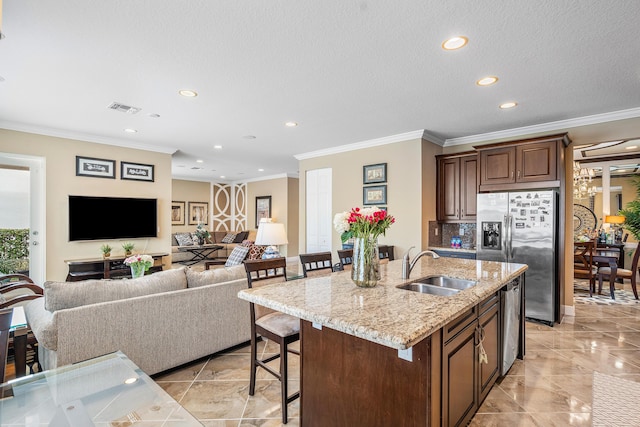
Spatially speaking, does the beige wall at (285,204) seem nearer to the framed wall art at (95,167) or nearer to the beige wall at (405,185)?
the beige wall at (405,185)

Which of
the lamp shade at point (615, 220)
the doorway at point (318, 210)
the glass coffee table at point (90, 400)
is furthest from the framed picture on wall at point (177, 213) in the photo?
the lamp shade at point (615, 220)

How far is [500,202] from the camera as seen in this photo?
425 centimetres

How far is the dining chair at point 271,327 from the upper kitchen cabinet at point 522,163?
342cm

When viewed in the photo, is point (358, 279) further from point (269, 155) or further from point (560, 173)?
point (269, 155)

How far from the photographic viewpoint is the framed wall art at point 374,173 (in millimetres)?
5160

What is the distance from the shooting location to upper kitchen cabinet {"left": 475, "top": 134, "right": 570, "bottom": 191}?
399 centimetres

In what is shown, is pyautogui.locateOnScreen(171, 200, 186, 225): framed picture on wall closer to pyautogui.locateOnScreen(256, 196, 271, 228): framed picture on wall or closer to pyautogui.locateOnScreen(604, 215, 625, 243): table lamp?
pyautogui.locateOnScreen(256, 196, 271, 228): framed picture on wall

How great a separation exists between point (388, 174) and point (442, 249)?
1.42m

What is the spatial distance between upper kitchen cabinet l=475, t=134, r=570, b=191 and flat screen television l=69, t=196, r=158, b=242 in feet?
18.1

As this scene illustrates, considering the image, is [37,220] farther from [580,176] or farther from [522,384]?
[580,176]

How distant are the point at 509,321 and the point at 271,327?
6.04 feet

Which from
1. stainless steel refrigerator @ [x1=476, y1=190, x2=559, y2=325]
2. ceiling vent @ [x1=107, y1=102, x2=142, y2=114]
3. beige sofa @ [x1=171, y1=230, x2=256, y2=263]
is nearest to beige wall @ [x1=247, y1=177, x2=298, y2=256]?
beige sofa @ [x1=171, y1=230, x2=256, y2=263]

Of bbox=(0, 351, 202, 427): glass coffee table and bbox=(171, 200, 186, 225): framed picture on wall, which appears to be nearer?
bbox=(0, 351, 202, 427): glass coffee table

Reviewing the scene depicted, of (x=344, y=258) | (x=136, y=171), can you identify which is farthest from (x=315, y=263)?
(x=136, y=171)
